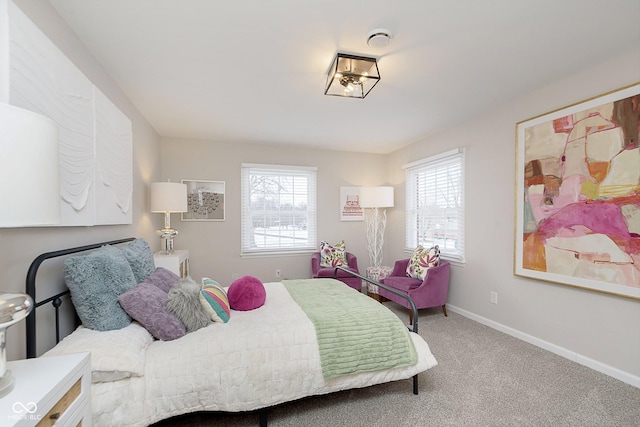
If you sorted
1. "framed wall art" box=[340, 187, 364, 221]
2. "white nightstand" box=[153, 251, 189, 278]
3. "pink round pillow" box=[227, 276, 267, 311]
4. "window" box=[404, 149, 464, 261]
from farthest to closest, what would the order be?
"framed wall art" box=[340, 187, 364, 221] < "window" box=[404, 149, 464, 261] < "white nightstand" box=[153, 251, 189, 278] < "pink round pillow" box=[227, 276, 267, 311]

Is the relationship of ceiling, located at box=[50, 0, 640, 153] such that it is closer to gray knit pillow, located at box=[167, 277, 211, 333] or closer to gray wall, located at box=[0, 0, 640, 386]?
gray wall, located at box=[0, 0, 640, 386]

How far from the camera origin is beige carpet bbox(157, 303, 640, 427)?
69.5 inches

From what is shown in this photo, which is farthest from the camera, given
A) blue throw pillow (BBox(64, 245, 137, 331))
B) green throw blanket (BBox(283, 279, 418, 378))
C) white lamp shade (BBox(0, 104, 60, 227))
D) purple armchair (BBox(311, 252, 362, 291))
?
purple armchair (BBox(311, 252, 362, 291))

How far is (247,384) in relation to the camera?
1.59 meters

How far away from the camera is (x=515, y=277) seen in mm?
2979

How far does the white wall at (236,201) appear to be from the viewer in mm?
4301

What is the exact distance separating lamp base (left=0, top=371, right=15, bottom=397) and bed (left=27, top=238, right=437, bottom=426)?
484 mm

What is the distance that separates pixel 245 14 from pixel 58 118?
121 centimetres

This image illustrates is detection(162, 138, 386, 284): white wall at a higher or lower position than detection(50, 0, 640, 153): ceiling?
lower

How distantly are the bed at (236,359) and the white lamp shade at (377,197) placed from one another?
2.65 m

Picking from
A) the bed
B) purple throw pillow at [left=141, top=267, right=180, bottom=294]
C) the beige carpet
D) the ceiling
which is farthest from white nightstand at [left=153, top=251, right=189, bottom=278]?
the beige carpet

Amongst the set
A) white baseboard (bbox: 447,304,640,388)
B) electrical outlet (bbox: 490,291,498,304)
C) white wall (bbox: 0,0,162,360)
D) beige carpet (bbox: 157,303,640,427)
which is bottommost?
beige carpet (bbox: 157,303,640,427)

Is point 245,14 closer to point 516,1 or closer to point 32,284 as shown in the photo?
point 516,1

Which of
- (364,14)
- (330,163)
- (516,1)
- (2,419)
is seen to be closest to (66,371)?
(2,419)
